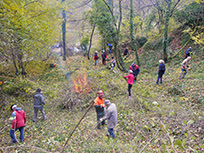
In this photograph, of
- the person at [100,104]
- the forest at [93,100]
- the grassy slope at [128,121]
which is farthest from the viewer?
the person at [100,104]

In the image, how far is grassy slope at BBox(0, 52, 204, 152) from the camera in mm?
4656

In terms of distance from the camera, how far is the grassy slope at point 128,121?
15.3 ft

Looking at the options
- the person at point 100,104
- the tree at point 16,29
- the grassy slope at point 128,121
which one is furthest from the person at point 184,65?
the tree at point 16,29

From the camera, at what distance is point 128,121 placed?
6238mm

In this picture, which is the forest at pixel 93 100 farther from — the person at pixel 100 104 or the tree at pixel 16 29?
the person at pixel 100 104

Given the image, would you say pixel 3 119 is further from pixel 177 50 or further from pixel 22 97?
pixel 177 50

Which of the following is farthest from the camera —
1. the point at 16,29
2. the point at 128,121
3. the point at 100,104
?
the point at 16,29

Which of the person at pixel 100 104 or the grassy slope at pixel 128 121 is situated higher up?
the person at pixel 100 104

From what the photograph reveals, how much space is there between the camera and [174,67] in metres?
12.0

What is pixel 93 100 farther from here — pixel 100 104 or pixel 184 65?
pixel 184 65

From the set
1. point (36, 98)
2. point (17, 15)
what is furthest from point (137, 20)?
point (36, 98)

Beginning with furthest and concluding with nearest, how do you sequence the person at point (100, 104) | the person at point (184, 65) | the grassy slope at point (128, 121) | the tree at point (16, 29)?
the person at point (184, 65) < the tree at point (16, 29) < the person at point (100, 104) < the grassy slope at point (128, 121)

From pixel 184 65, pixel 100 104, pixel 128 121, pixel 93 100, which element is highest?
pixel 184 65

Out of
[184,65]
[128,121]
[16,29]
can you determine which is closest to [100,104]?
Answer: [128,121]
